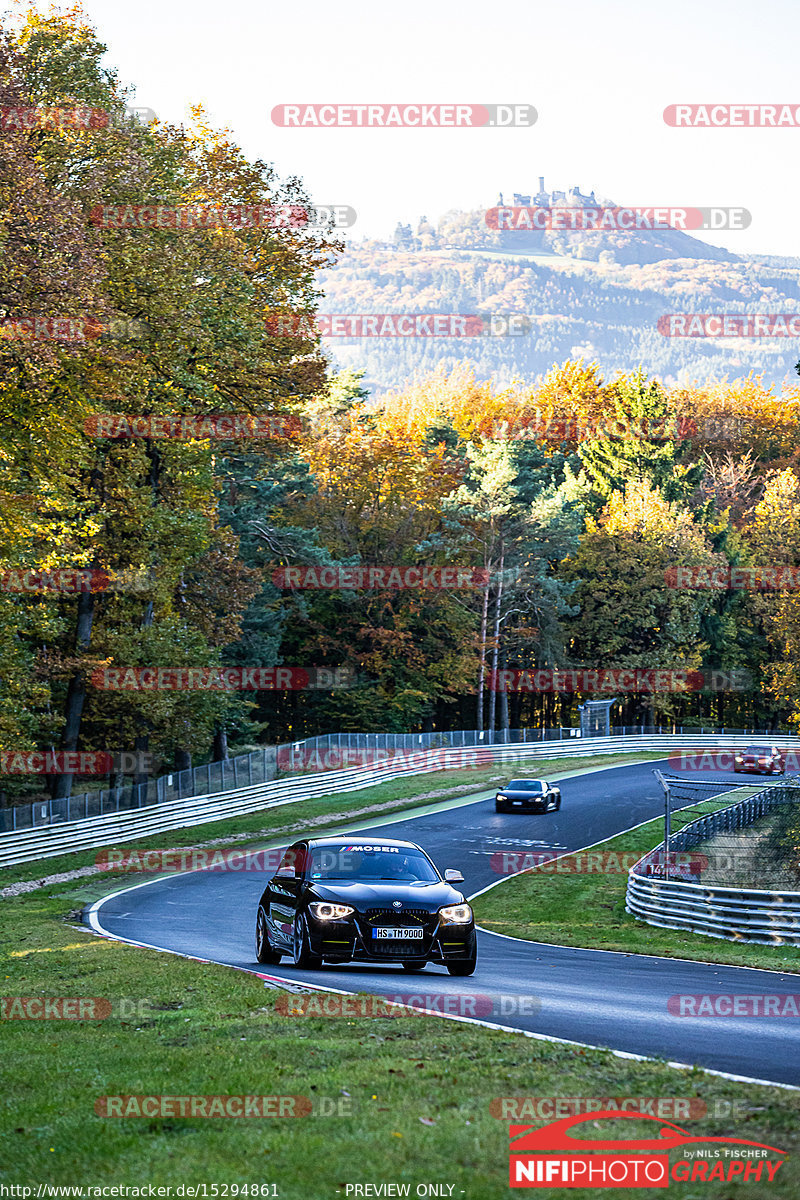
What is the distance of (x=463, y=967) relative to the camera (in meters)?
14.0

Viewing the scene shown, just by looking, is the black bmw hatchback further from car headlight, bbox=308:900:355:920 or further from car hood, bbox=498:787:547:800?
car hood, bbox=498:787:547:800

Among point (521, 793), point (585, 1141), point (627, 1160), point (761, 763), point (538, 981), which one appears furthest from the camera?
point (761, 763)

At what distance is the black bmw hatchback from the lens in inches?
533

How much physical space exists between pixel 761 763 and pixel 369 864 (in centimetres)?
4368

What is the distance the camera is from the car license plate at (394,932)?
13.5m

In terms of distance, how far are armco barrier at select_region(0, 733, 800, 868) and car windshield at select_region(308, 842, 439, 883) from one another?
18773 mm

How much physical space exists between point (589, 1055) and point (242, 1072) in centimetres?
245

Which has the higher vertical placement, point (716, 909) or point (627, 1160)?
point (627, 1160)

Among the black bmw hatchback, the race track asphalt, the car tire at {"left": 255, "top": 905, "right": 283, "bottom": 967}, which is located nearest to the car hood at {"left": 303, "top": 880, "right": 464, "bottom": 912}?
the black bmw hatchback

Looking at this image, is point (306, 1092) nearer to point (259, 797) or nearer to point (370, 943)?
point (370, 943)

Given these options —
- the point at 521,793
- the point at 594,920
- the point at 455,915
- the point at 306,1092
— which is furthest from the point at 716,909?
the point at 521,793

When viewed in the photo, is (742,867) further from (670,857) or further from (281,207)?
(281,207)

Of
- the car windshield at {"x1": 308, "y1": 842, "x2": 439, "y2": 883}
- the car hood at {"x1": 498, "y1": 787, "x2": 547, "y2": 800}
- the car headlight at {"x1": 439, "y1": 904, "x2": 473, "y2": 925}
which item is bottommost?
the car hood at {"x1": 498, "y1": 787, "x2": 547, "y2": 800}

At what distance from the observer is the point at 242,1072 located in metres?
7.71
